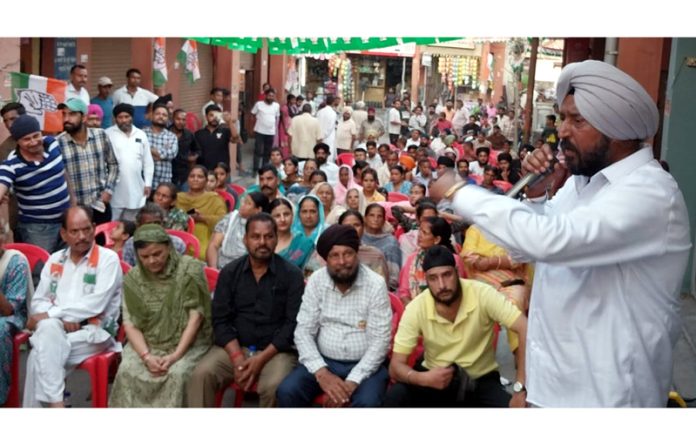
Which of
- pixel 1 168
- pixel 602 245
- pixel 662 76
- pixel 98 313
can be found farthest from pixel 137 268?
pixel 662 76

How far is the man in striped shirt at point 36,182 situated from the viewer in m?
6.76

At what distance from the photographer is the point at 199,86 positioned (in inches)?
710

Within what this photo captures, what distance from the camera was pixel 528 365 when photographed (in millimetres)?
2543

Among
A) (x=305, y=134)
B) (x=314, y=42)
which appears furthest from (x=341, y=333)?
(x=305, y=134)

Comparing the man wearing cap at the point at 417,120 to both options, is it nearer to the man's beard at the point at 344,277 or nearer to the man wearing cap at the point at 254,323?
the man wearing cap at the point at 254,323

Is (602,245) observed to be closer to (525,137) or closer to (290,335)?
(290,335)

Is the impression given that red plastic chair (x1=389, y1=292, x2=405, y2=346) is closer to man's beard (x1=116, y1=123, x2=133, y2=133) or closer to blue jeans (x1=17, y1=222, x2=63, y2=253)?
blue jeans (x1=17, y1=222, x2=63, y2=253)

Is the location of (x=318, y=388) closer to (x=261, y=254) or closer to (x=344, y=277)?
(x=344, y=277)

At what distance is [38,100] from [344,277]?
4283mm

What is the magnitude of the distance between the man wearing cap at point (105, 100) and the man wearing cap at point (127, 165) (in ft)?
7.05

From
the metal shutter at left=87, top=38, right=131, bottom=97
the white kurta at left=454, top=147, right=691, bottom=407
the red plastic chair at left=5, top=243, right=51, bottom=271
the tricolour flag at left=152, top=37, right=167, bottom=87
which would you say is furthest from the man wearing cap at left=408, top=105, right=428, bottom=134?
the white kurta at left=454, top=147, right=691, bottom=407

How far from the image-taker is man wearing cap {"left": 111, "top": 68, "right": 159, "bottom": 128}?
11.7 m

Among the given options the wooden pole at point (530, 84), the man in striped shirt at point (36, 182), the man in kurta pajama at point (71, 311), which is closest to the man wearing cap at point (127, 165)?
the man in striped shirt at point (36, 182)

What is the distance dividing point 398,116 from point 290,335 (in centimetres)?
1758
